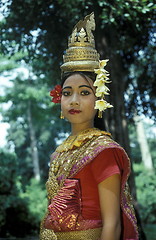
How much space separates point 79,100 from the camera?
7.69 feet

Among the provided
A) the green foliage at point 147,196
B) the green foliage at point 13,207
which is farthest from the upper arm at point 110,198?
the green foliage at point 147,196

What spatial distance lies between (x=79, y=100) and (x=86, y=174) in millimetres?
485

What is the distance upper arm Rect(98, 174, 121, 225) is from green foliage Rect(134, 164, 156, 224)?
1106 centimetres

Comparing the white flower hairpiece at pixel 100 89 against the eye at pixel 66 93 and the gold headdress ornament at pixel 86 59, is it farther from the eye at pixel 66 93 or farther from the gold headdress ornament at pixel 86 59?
the eye at pixel 66 93

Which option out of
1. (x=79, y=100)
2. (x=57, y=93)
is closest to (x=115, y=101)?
(x=57, y=93)

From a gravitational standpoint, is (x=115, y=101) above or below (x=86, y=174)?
above

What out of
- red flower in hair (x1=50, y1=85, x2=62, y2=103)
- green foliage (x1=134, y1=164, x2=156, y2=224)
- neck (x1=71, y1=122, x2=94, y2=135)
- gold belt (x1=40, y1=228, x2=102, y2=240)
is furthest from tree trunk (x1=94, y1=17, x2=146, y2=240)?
green foliage (x1=134, y1=164, x2=156, y2=224)

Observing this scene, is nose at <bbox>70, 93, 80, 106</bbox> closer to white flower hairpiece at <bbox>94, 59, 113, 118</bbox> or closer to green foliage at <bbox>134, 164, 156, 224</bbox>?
white flower hairpiece at <bbox>94, 59, 113, 118</bbox>

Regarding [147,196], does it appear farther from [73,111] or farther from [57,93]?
[73,111]

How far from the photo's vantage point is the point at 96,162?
6.94 ft

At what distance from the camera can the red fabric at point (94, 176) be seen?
2.07 m

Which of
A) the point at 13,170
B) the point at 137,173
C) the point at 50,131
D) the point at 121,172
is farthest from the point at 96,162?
the point at 50,131

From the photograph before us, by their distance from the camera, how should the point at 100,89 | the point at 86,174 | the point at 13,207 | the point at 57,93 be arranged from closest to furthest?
the point at 86,174, the point at 100,89, the point at 57,93, the point at 13,207

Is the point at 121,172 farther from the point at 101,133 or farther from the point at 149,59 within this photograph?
the point at 149,59
